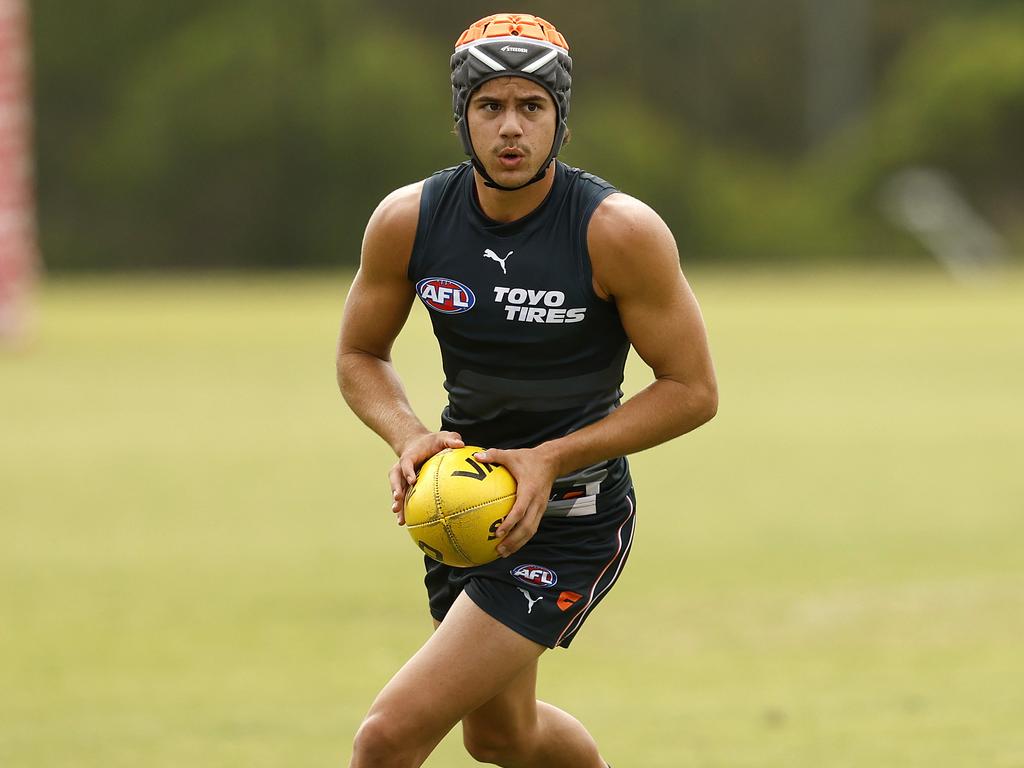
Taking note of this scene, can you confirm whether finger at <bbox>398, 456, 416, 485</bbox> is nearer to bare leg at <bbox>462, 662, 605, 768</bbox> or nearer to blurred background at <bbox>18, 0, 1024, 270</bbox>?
bare leg at <bbox>462, 662, 605, 768</bbox>

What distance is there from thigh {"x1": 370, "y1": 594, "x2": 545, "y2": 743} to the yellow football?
204 millimetres

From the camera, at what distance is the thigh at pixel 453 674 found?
16.2 ft

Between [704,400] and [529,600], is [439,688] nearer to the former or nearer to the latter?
[529,600]

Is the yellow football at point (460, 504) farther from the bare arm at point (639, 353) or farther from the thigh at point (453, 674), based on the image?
the thigh at point (453, 674)

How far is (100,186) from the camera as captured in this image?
49.3m

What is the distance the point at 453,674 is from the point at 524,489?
542 millimetres

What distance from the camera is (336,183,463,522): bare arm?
17.6 feet

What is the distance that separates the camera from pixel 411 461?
5094mm

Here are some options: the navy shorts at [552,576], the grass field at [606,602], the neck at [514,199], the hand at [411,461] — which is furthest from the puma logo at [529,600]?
the grass field at [606,602]

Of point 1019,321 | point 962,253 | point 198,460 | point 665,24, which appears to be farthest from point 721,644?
point 665,24

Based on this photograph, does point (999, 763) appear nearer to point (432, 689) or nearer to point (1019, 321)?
point (432, 689)

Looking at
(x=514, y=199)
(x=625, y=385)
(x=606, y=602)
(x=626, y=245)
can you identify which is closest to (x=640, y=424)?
(x=626, y=245)

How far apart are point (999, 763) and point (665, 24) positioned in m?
45.9

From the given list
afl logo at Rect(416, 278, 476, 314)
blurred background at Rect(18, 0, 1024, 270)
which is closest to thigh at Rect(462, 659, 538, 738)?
afl logo at Rect(416, 278, 476, 314)
